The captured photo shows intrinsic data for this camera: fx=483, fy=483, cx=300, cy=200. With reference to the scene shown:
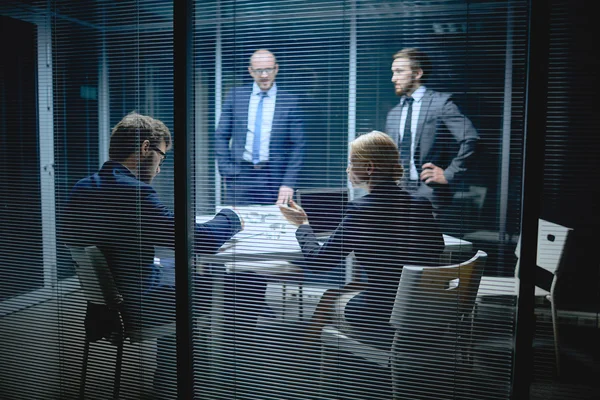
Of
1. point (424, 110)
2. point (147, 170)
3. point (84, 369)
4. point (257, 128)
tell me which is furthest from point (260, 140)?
point (84, 369)

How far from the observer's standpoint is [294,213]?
2.08 metres

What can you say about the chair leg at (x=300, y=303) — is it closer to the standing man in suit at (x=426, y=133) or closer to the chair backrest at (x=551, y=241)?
the standing man in suit at (x=426, y=133)

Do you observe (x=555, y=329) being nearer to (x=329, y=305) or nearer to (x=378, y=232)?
(x=378, y=232)

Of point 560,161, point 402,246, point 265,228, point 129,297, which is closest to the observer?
point 560,161

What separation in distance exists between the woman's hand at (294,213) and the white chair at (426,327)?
342 mm

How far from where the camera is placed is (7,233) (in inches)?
102

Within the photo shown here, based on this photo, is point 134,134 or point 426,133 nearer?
point 426,133

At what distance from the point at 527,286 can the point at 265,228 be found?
1.08 meters

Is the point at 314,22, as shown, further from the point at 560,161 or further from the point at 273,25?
the point at 560,161

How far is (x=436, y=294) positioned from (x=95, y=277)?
5.30ft

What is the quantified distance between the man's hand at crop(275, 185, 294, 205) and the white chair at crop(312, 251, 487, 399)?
45cm

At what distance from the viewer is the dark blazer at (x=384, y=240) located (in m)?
1.95

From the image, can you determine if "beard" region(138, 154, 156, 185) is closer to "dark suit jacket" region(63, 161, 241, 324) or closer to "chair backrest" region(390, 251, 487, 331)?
"dark suit jacket" region(63, 161, 241, 324)

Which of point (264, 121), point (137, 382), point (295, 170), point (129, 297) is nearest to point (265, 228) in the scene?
point (295, 170)
